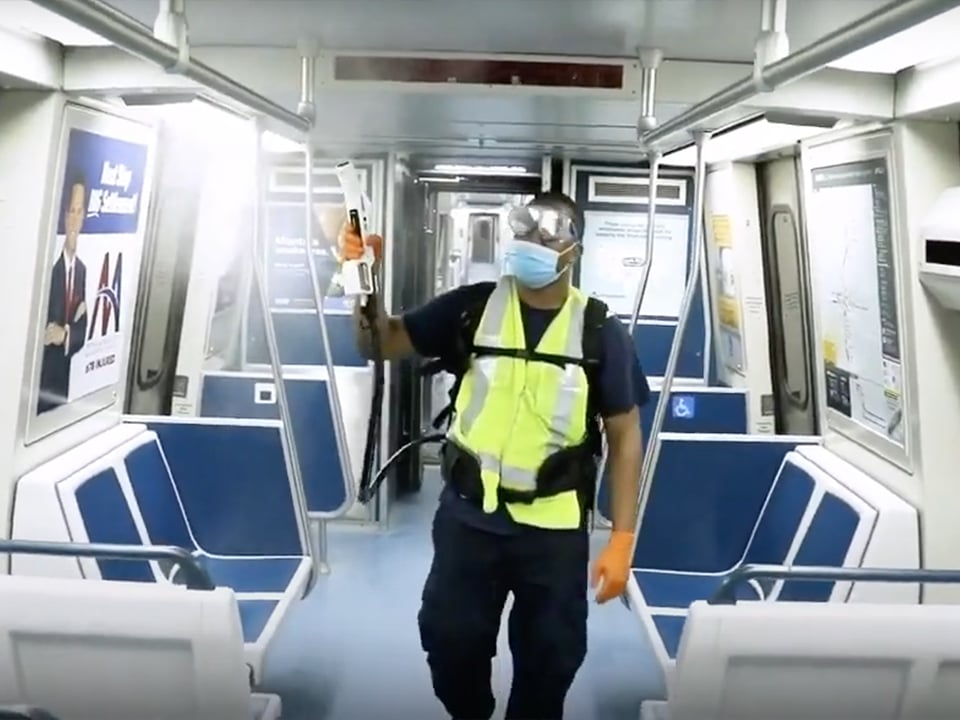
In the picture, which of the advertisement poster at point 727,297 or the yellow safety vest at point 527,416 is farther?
the advertisement poster at point 727,297

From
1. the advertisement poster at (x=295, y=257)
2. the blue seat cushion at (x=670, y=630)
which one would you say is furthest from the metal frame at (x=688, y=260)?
the blue seat cushion at (x=670, y=630)

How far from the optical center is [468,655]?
3023 millimetres

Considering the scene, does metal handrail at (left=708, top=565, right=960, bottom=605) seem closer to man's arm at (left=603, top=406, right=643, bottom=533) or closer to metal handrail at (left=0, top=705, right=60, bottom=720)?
man's arm at (left=603, top=406, right=643, bottom=533)

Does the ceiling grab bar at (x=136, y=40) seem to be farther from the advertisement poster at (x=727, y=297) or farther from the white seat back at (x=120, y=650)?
the advertisement poster at (x=727, y=297)

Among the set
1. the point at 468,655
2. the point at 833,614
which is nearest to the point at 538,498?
the point at 468,655

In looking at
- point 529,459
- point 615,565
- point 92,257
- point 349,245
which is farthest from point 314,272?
point 615,565

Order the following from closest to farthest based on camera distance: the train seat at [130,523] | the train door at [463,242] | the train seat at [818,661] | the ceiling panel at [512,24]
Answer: the train seat at [818,661], the ceiling panel at [512,24], the train seat at [130,523], the train door at [463,242]

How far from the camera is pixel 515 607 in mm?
3062

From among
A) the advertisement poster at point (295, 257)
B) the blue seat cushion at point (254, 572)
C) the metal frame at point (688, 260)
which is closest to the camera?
the blue seat cushion at point (254, 572)

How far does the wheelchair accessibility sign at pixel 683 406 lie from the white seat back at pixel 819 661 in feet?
11.0

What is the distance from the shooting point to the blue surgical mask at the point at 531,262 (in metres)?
2.86

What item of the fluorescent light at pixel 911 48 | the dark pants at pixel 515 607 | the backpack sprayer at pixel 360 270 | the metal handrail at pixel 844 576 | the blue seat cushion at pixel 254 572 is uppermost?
the fluorescent light at pixel 911 48

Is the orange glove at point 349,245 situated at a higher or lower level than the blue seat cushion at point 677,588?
higher

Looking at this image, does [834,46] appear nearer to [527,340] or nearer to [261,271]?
[527,340]
